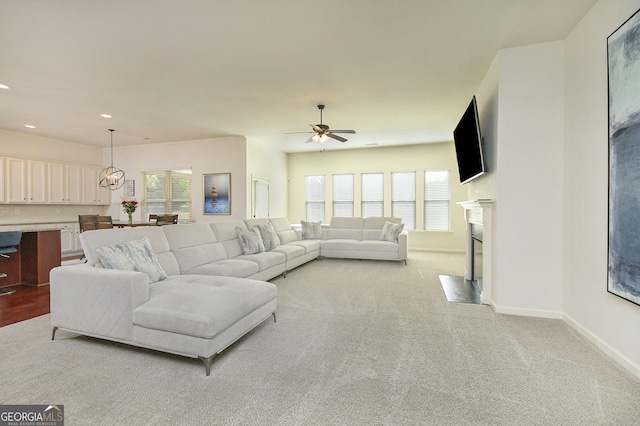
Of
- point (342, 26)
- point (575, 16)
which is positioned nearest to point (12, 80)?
point (342, 26)

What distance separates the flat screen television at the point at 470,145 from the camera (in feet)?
11.4

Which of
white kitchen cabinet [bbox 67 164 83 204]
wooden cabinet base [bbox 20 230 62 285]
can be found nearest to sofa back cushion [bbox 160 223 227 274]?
wooden cabinet base [bbox 20 230 62 285]

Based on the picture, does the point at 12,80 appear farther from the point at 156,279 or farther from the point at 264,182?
the point at 264,182

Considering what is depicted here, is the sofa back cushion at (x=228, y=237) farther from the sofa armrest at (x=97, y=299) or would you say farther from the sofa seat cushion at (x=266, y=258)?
the sofa armrest at (x=97, y=299)

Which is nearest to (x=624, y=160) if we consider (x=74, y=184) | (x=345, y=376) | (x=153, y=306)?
(x=345, y=376)

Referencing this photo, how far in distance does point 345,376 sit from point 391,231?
4728 mm

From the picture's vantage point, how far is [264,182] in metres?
7.90

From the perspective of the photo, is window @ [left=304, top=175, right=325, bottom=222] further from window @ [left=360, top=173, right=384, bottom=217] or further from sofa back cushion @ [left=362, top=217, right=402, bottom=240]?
sofa back cushion @ [left=362, top=217, right=402, bottom=240]

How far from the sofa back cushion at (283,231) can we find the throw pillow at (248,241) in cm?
118

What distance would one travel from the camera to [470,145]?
3844 mm

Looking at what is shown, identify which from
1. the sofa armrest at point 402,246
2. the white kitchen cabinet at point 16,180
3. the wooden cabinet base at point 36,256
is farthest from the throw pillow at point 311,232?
the white kitchen cabinet at point 16,180

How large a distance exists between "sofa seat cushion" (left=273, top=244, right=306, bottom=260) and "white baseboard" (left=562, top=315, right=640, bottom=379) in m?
3.70

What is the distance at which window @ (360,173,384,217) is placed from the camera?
334 inches

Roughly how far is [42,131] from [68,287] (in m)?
5.92
